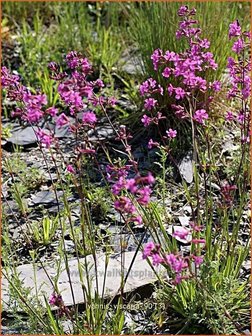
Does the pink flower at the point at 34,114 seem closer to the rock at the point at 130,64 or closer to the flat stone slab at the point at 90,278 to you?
the flat stone slab at the point at 90,278

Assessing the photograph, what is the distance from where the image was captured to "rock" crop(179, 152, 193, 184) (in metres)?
3.81

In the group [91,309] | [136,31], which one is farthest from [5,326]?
[136,31]

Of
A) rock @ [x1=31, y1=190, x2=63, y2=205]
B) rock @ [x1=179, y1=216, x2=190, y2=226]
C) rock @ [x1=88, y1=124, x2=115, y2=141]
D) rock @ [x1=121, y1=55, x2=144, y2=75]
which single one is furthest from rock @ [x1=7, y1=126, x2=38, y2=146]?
rock @ [x1=179, y1=216, x2=190, y2=226]

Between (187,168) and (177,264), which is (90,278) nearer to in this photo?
(177,264)

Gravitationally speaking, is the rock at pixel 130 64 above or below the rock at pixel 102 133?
above

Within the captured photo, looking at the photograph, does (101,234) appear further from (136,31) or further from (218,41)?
(136,31)

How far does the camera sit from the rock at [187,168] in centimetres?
381

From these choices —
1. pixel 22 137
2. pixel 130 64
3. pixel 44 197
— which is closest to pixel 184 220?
pixel 44 197

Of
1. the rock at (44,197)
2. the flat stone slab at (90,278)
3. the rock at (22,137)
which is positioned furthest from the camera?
the rock at (22,137)

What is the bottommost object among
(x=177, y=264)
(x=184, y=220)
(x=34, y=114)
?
(x=184, y=220)

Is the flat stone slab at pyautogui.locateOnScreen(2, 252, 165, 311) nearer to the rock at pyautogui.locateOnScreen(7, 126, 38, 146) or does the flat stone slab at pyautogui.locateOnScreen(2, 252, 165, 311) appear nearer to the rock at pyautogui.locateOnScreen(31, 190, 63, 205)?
the rock at pyautogui.locateOnScreen(31, 190, 63, 205)

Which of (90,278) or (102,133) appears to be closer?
(90,278)

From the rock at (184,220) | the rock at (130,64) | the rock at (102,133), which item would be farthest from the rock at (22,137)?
the rock at (184,220)

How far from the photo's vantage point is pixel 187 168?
390cm
